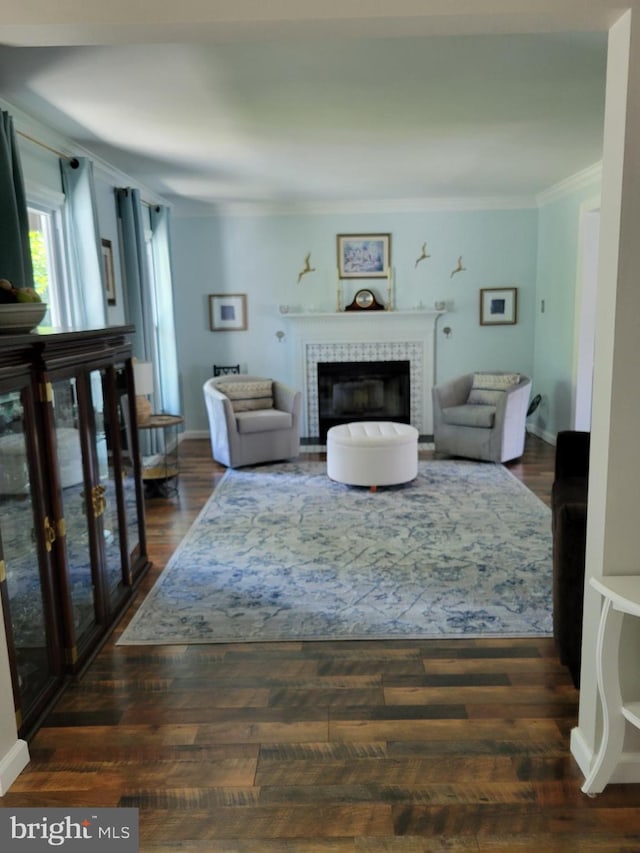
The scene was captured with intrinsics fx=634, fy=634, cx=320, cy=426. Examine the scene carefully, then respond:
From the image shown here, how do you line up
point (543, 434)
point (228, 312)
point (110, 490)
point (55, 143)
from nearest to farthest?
1. point (110, 490)
2. point (55, 143)
3. point (543, 434)
4. point (228, 312)

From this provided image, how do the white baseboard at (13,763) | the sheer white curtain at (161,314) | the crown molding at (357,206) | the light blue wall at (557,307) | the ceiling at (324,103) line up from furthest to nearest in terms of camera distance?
the crown molding at (357,206)
the sheer white curtain at (161,314)
the light blue wall at (557,307)
the ceiling at (324,103)
the white baseboard at (13,763)

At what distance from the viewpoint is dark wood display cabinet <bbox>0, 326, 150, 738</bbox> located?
2.22m

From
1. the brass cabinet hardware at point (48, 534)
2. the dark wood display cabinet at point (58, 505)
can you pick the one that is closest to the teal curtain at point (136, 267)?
the dark wood display cabinet at point (58, 505)

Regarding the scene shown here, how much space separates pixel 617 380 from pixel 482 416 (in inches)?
166

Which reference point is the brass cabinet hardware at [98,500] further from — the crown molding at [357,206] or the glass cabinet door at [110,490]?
the crown molding at [357,206]

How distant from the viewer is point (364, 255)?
23.7 ft

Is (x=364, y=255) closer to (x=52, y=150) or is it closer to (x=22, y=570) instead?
(x=52, y=150)

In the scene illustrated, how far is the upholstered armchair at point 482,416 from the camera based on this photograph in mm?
6000

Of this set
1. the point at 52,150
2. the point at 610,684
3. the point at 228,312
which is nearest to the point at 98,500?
the point at 610,684

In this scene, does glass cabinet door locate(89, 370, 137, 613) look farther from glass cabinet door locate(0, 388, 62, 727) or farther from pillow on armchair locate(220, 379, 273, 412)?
pillow on armchair locate(220, 379, 273, 412)

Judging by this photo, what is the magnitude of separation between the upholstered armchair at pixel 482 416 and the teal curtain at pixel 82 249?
3347mm

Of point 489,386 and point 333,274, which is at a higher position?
point 333,274

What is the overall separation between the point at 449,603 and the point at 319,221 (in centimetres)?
514

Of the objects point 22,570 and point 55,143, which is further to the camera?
point 55,143
